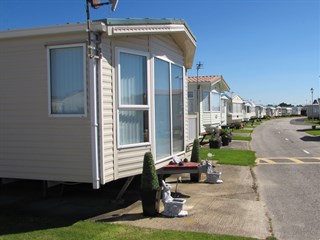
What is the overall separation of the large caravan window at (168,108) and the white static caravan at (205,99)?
10994 millimetres

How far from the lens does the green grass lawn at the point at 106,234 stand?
18.7 ft

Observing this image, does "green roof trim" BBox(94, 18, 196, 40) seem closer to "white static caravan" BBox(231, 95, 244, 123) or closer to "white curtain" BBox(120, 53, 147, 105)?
"white curtain" BBox(120, 53, 147, 105)

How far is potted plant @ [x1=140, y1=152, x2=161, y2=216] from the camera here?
22.4ft

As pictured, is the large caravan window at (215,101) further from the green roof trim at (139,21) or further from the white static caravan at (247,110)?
the white static caravan at (247,110)

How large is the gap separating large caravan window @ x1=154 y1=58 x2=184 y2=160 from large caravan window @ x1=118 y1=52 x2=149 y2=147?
0.56m

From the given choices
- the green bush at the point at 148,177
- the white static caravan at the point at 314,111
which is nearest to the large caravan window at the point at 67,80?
the green bush at the point at 148,177

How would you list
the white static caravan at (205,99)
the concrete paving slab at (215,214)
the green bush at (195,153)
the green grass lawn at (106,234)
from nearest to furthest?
the green grass lawn at (106,234), the concrete paving slab at (215,214), the green bush at (195,153), the white static caravan at (205,99)

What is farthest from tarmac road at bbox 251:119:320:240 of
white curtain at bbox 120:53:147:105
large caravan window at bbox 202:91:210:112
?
large caravan window at bbox 202:91:210:112

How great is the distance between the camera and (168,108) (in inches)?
367

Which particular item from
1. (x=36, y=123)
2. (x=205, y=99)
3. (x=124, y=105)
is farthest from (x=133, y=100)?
(x=205, y=99)

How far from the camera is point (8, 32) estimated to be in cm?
752

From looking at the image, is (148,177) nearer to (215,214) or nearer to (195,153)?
(215,214)

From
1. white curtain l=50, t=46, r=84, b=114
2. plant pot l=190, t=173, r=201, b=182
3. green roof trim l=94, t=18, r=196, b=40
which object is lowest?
plant pot l=190, t=173, r=201, b=182

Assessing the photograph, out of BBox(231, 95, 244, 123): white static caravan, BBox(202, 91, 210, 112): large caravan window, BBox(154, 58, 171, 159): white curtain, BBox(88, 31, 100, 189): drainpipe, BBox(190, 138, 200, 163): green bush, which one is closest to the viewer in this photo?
BBox(88, 31, 100, 189): drainpipe
